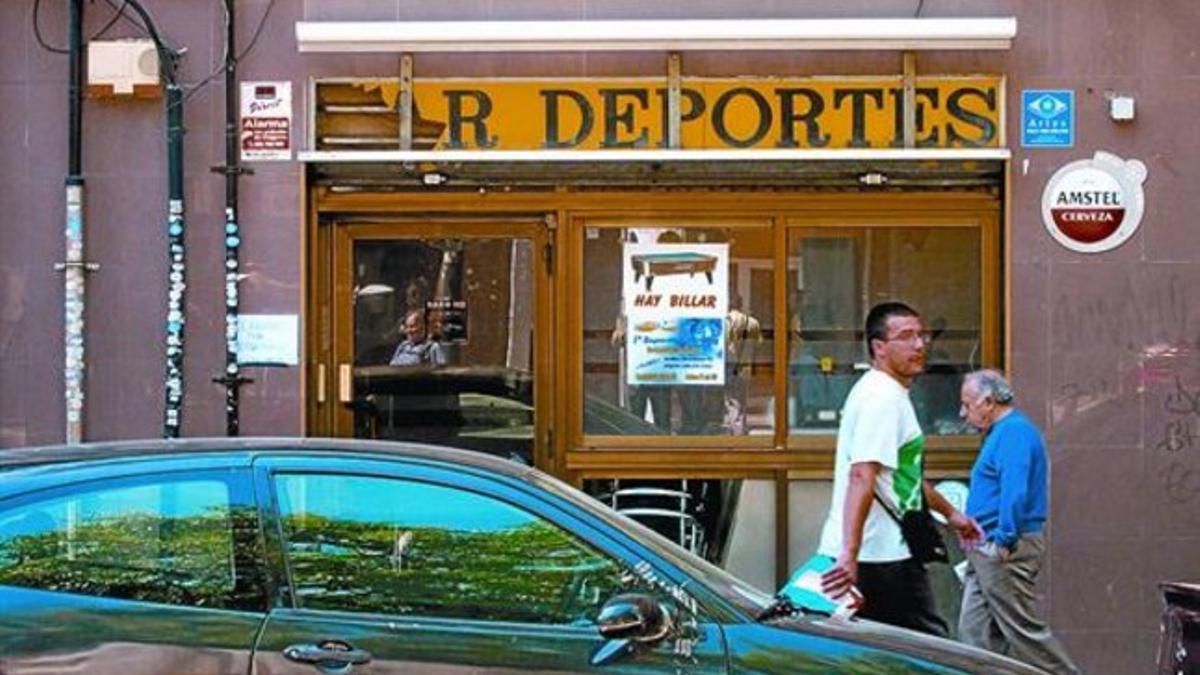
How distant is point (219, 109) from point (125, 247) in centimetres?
88

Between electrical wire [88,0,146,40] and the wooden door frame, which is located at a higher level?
electrical wire [88,0,146,40]

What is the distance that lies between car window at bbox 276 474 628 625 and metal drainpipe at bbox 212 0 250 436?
4259 mm

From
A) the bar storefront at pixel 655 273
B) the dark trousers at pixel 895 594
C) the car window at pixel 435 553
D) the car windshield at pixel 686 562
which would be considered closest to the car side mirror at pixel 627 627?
the car window at pixel 435 553

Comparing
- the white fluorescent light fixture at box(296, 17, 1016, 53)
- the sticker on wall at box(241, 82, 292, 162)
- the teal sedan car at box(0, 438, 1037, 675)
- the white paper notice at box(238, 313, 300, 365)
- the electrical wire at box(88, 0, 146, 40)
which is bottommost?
the teal sedan car at box(0, 438, 1037, 675)

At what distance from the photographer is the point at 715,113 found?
29.1ft

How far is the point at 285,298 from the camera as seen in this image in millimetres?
8867

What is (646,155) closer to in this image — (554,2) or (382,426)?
(554,2)

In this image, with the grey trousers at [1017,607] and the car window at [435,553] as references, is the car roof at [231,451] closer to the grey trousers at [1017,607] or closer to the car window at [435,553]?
the car window at [435,553]

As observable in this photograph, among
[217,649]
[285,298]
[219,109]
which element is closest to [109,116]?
[219,109]

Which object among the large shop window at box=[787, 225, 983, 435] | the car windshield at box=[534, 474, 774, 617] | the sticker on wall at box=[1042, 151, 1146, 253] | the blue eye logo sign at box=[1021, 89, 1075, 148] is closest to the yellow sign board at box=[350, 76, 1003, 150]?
the blue eye logo sign at box=[1021, 89, 1075, 148]

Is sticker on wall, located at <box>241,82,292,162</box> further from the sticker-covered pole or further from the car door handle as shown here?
the car door handle

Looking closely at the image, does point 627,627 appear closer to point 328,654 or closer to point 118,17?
point 328,654

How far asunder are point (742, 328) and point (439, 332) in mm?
1638

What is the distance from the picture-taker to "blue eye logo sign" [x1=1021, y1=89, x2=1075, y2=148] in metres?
8.79
